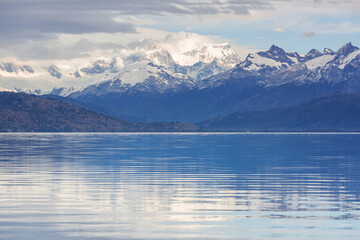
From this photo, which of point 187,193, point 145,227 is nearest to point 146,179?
point 187,193

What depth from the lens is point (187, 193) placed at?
245 ft

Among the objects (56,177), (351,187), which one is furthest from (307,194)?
(56,177)

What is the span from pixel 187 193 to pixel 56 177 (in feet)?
84.2

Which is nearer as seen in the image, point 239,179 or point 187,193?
point 187,193

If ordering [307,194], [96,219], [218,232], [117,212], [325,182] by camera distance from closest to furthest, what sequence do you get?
[218,232]
[96,219]
[117,212]
[307,194]
[325,182]

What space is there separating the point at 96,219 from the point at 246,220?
479 inches

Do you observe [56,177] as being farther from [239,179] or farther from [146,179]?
[239,179]

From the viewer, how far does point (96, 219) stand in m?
55.8

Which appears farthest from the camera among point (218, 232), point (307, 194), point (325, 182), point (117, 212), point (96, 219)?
point (325, 182)

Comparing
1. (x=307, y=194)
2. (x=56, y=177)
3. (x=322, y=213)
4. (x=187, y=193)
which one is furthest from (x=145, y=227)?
(x=56, y=177)

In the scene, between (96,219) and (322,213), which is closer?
(96,219)

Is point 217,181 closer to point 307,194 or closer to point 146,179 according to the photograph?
point 146,179

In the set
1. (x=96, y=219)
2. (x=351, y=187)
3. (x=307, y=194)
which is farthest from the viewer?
(x=351, y=187)

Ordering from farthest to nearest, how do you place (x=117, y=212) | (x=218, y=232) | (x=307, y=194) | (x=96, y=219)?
1. (x=307, y=194)
2. (x=117, y=212)
3. (x=96, y=219)
4. (x=218, y=232)
